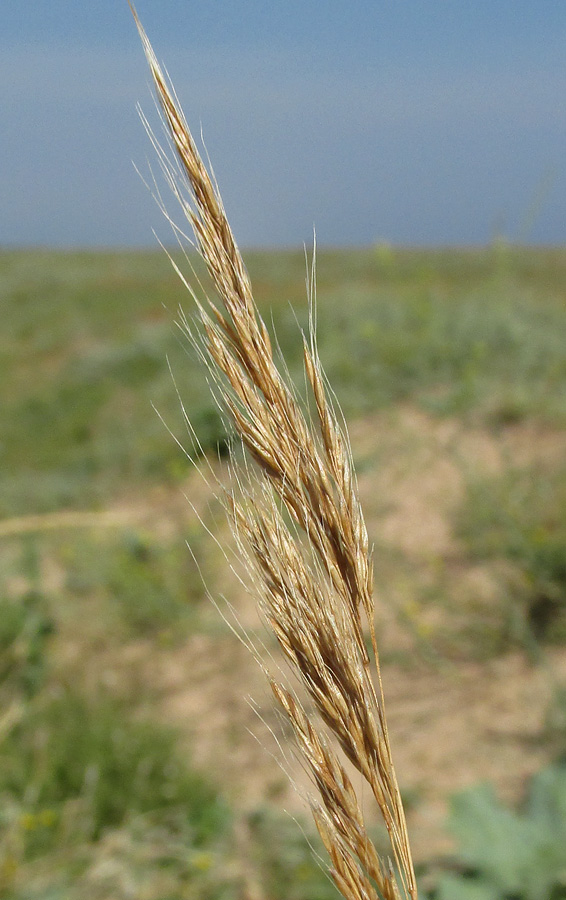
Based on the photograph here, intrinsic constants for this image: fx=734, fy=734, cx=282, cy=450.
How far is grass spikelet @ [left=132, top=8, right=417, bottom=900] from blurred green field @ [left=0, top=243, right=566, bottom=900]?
9 centimetres

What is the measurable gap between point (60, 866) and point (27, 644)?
1233mm

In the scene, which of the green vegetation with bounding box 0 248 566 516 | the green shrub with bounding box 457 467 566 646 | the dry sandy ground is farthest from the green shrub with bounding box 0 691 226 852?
the green vegetation with bounding box 0 248 566 516

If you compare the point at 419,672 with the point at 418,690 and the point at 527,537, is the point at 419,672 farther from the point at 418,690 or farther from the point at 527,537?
the point at 527,537

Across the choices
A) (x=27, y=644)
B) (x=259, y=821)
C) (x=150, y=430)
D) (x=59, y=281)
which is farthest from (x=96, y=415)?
(x=59, y=281)

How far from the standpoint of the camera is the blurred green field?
2135 mm

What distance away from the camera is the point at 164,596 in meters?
3.84

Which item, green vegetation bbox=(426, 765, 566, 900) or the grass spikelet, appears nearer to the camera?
the grass spikelet

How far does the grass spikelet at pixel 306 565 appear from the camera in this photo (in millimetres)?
511

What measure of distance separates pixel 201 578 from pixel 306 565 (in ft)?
1.27

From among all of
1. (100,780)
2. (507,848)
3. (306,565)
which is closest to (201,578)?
(306,565)

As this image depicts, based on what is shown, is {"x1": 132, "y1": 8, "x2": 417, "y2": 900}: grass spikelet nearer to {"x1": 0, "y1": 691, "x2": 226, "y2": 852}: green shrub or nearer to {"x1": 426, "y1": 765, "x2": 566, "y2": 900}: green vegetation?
{"x1": 426, "y1": 765, "x2": 566, "y2": 900}: green vegetation

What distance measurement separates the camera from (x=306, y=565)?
1.75ft

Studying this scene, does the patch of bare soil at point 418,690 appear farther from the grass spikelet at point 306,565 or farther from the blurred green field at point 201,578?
the grass spikelet at point 306,565

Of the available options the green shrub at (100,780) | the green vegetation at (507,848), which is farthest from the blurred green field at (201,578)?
the green vegetation at (507,848)
